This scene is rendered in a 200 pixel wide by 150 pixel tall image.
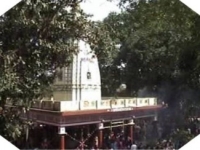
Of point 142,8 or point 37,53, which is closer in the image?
point 37,53

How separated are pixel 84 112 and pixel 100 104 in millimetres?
187

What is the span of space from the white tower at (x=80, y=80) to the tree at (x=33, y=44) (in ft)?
0.69

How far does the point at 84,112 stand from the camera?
331cm

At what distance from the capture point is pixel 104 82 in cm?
334

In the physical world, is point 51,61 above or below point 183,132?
above

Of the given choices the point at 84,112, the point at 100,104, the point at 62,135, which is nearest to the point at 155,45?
the point at 100,104

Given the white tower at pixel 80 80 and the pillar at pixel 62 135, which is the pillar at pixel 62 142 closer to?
the pillar at pixel 62 135

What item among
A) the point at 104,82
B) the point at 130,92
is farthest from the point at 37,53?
the point at 130,92

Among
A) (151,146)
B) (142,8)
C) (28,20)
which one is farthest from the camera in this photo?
(151,146)

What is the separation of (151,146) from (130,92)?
26.3 inches

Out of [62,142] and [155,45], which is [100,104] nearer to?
[62,142]

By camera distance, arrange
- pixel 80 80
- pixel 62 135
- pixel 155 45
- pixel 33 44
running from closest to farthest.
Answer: pixel 33 44, pixel 62 135, pixel 155 45, pixel 80 80

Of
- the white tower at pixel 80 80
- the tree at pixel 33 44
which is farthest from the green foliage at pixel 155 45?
the tree at pixel 33 44

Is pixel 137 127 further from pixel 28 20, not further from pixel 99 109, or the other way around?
pixel 28 20
